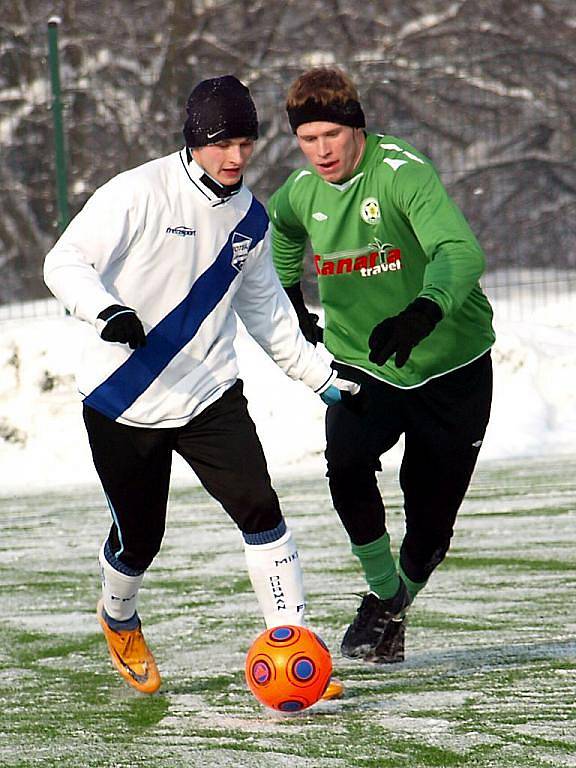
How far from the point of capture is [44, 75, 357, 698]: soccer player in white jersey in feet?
16.5

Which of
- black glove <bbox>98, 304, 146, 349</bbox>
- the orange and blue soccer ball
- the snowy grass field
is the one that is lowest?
the snowy grass field

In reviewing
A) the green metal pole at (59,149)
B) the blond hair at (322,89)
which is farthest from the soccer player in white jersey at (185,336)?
the green metal pole at (59,149)

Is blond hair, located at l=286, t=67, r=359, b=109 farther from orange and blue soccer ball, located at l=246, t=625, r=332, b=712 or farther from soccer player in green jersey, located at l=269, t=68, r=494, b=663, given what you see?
orange and blue soccer ball, located at l=246, t=625, r=332, b=712

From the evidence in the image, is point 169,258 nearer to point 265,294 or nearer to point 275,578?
point 265,294

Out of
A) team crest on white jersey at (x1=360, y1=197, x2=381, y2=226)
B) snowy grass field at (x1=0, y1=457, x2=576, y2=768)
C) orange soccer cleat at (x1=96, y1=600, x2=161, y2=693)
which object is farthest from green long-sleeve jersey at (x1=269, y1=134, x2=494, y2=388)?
orange soccer cleat at (x1=96, y1=600, x2=161, y2=693)

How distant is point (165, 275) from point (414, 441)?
118 centimetres

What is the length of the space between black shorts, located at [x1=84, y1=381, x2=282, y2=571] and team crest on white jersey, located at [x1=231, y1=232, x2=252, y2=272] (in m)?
0.38

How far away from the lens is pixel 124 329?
4.69 m

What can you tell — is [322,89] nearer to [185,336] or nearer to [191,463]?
[185,336]

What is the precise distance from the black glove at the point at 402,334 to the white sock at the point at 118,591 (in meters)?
1.07

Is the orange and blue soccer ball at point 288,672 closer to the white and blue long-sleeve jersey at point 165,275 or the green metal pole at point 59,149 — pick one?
the white and blue long-sleeve jersey at point 165,275

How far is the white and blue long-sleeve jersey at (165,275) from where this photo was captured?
500 cm

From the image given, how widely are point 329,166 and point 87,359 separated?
101cm

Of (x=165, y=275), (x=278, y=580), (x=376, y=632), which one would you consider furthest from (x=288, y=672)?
(x=165, y=275)
